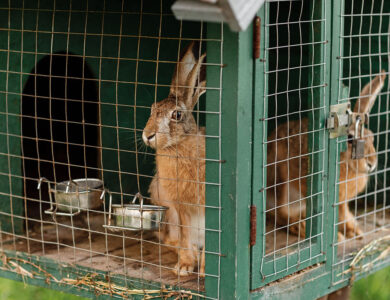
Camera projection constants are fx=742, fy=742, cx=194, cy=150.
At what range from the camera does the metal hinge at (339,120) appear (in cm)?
411

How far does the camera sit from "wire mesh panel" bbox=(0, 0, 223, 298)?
3889mm

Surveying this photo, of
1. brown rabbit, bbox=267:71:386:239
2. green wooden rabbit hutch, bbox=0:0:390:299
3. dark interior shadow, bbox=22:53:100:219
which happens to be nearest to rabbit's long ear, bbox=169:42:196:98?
green wooden rabbit hutch, bbox=0:0:390:299

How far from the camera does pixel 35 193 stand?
579cm

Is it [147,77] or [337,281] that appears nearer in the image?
[337,281]

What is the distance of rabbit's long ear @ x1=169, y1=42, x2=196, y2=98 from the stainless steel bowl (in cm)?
65

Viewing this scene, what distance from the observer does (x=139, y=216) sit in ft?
13.2

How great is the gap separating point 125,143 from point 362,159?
164 cm

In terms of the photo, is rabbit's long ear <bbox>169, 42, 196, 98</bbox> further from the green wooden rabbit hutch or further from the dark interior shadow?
the dark interior shadow

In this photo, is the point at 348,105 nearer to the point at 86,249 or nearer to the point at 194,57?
the point at 194,57

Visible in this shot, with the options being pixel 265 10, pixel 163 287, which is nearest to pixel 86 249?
pixel 163 287

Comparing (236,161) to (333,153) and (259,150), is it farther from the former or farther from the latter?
(333,153)

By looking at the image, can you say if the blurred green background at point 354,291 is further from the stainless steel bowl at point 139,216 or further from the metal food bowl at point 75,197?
the stainless steel bowl at point 139,216

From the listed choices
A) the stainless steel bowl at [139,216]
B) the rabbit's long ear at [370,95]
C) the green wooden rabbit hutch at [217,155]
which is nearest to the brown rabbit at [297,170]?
the rabbit's long ear at [370,95]

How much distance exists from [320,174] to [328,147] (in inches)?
6.2
